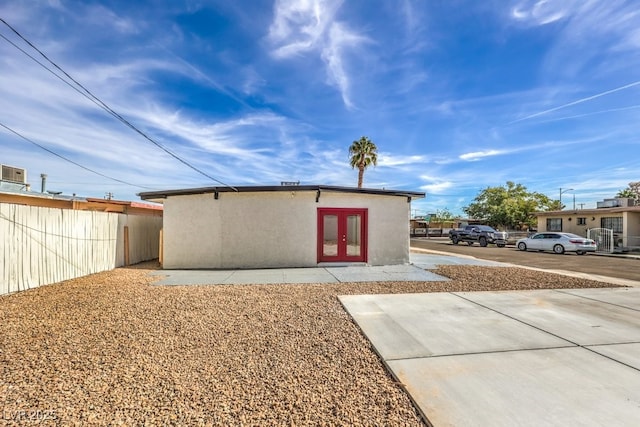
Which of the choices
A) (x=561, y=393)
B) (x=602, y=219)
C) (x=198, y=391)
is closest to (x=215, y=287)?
(x=198, y=391)

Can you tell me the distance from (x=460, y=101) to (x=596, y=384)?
14236 millimetres

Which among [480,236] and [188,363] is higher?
[480,236]

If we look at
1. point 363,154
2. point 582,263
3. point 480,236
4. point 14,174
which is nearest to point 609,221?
point 480,236

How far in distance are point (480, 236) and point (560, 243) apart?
643 centimetres

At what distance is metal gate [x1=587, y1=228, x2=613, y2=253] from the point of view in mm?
20766

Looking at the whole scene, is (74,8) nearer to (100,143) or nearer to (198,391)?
(100,143)

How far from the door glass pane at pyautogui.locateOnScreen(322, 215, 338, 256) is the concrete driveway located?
5.14 m

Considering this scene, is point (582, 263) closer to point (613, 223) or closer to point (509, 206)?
point (613, 223)

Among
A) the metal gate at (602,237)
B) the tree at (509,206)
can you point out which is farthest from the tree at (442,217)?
the metal gate at (602,237)

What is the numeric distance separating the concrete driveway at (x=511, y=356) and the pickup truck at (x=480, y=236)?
2011 centimetres

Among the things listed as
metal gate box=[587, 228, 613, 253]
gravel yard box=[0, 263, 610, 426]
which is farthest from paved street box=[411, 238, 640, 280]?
gravel yard box=[0, 263, 610, 426]

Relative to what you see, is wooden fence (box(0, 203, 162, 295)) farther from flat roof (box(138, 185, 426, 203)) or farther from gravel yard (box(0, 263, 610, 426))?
flat roof (box(138, 185, 426, 203))

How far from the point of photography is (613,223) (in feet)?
75.2

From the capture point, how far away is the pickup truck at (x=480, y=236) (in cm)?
2494
